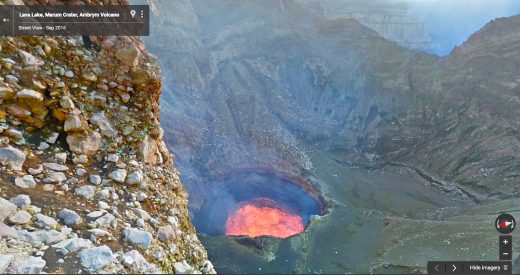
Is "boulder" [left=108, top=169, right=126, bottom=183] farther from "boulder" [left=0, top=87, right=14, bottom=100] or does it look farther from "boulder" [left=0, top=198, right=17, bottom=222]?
"boulder" [left=0, top=87, right=14, bottom=100]

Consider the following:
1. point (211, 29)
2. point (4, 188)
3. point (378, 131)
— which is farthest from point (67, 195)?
point (211, 29)

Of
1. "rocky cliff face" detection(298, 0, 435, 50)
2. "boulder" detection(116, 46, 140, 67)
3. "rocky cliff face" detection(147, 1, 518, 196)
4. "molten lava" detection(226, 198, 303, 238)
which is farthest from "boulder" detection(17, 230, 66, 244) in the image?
"rocky cliff face" detection(298, 0, 435, 50)

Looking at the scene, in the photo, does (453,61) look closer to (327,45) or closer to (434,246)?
(327,45)

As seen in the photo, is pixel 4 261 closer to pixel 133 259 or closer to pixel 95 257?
pixel 95 257

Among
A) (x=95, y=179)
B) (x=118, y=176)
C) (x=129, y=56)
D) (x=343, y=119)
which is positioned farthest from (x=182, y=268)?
(x=343, y=119)

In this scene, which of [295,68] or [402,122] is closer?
[402,122]

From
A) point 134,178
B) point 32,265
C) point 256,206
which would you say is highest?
point 256,206
